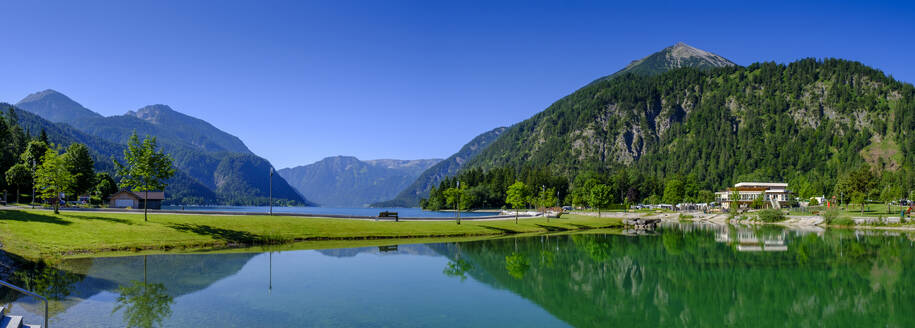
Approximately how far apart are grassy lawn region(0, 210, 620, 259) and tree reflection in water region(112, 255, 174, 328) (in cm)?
1247

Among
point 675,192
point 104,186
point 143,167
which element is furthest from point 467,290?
point 675,192

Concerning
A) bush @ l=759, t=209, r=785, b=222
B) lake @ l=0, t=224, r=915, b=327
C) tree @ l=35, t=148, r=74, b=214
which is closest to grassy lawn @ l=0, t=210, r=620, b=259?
tree @ l=35, t=148, r=74, b=214

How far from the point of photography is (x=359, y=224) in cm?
5966

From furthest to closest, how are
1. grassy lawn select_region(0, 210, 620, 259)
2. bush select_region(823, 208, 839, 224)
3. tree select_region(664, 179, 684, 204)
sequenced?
1. tree select_region(664, 179, 684, 204)
2. bush select_region(823, 208, 839, 224)
3. grassy lawn select_region(0, 210, 620, 259)

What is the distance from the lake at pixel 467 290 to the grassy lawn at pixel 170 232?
4543 mm

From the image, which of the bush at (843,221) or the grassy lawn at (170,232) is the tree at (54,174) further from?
the bush at (843,221)

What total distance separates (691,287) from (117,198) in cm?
10878

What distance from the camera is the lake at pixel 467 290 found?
19.8 meters

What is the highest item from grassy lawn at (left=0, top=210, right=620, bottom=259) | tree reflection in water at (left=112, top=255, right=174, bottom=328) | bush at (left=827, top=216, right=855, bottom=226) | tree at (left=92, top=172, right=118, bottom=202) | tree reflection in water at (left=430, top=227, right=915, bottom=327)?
tree at (left=92, top=172, right=118, bottom=202)

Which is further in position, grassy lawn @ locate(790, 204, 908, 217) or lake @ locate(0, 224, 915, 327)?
grassy lawn @ locate(790, 204, 908, 217)

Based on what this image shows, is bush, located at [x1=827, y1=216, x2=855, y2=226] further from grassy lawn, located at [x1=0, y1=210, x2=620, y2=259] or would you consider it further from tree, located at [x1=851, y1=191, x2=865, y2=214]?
grassy lawn, located at [x1=0, y1=210, x2=620, y2=259]

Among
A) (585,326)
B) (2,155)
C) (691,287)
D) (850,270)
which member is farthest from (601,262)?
(2,155)

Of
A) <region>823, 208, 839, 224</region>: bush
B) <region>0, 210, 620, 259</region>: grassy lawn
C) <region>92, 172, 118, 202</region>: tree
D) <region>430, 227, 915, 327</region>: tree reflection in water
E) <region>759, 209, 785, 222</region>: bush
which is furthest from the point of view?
<region>92, 172, 118, 202</region>: tree

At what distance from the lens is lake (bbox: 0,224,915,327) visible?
1984cm
